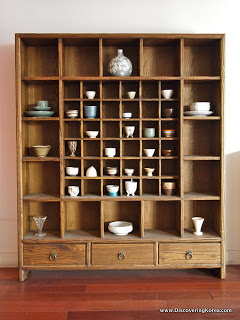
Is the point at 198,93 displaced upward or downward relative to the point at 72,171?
upward

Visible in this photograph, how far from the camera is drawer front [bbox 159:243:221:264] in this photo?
133 inches

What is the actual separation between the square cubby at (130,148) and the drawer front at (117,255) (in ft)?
2.90

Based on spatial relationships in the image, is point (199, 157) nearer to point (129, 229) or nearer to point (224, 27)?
point (129, 229)

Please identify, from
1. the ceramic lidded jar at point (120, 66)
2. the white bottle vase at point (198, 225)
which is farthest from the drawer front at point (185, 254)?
the ceramic lidded jar at point (120, 66)

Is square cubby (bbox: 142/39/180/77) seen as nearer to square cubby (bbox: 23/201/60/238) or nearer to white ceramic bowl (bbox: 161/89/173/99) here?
white ceramic bowl (bbox: 161/89/173/99)

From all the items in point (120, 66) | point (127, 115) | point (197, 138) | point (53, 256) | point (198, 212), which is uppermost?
point (120, 66)

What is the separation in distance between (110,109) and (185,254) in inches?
59.8

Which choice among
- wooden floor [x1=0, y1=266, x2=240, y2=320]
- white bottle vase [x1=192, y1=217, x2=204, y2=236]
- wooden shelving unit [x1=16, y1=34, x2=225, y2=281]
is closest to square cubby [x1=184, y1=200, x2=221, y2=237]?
wooden shelving unit [x1=16, y1=34, x2=225, y2=281]

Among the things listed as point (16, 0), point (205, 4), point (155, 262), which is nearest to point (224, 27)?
point (205, 4)

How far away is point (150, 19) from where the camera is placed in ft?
12.1

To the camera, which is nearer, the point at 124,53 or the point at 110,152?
the point at 110,152

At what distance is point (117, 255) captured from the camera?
11.1 ft

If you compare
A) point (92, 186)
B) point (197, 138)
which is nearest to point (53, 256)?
point (92, 186)

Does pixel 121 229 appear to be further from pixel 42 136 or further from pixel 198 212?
pixel 42 136
